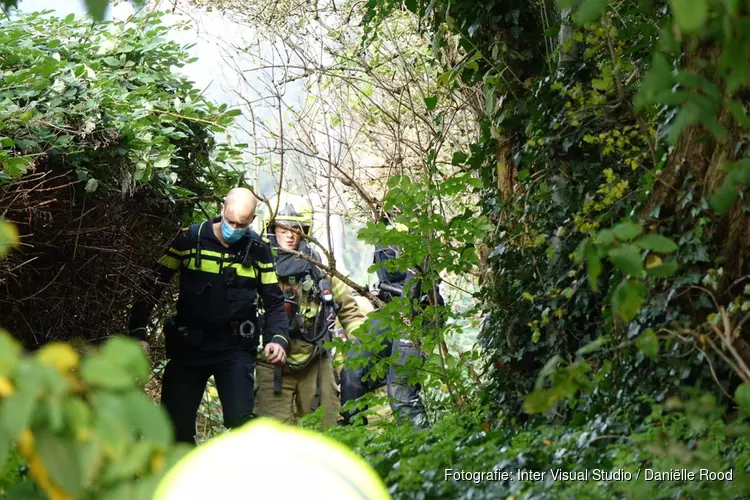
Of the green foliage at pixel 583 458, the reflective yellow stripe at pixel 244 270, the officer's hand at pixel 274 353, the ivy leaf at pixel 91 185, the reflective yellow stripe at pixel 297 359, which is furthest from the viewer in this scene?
the reflective yellow stripe at pixel 297 359

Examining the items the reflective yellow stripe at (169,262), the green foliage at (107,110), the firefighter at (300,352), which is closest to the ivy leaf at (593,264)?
the green foliage at (107,110)

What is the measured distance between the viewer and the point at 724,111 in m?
3.54

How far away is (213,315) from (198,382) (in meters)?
0.51

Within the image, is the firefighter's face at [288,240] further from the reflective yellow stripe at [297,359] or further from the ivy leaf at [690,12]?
the ivy leaf at [690,12]

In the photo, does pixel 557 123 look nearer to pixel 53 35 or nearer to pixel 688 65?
pixel 688 65

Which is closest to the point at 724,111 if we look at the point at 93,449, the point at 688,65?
the point at 688,65

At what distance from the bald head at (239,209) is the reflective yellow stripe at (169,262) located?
0.44 m

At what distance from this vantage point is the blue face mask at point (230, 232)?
6250 mm

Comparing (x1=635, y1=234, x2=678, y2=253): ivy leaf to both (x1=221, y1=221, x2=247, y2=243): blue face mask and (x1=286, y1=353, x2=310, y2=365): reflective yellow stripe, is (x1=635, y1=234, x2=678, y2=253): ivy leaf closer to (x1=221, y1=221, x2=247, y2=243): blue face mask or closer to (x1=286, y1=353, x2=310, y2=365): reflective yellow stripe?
(x1=221, y1=221, x2=247, y2=243): blue face mask

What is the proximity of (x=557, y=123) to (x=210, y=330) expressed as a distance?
276 centimetres

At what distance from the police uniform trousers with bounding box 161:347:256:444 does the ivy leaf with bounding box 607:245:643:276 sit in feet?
14.7

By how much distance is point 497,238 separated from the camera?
5.50m

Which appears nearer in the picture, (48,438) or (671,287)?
(48,438)

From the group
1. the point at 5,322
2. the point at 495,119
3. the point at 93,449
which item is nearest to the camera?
the point at 93,449
